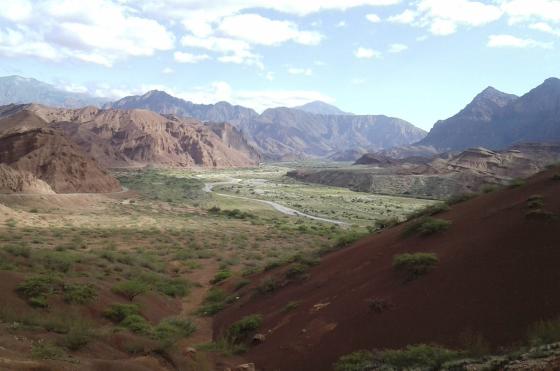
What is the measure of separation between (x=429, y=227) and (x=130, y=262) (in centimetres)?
1774

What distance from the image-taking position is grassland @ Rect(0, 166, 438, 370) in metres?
11.4

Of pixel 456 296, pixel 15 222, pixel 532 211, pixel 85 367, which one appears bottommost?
pixel 15 222

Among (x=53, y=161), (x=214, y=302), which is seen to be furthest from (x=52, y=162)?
(x=214, y=302)

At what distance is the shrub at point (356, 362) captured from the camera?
30.3 ft

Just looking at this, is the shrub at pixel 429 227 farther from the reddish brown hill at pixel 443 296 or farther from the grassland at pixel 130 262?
the grassland at pixel 130 262

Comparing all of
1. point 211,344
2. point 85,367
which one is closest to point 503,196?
point 211,344

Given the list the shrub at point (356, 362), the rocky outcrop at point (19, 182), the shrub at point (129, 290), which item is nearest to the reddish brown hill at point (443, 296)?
the shrub at point (356, 362)

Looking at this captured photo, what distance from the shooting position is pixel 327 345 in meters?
11.4

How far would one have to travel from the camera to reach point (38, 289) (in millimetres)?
14602

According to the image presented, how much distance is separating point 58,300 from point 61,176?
60.2 metres

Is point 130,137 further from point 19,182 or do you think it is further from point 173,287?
point 173,287

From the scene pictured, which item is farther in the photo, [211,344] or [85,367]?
[211,344]

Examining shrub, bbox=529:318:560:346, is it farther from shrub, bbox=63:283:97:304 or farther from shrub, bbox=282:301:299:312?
shrub, bbox=63:283:97:304

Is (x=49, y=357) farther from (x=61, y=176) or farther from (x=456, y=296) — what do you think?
(x=61, y=176)
